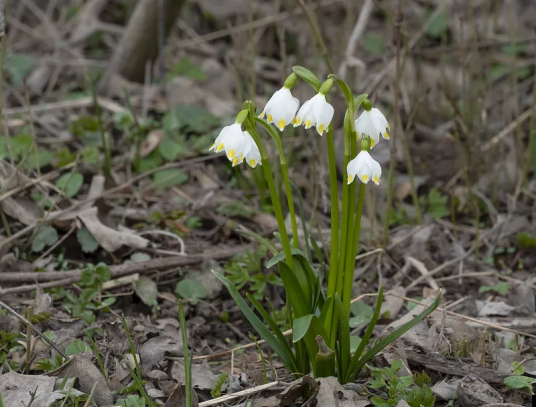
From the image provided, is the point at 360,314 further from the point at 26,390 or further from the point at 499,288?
the point at 26,390

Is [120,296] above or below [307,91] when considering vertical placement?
below

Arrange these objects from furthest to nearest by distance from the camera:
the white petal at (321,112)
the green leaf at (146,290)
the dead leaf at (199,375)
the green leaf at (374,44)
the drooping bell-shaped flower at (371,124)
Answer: the green leaf at (374,44) < the green leaf at (146,290) < the dead leaf at (199,375) < the drooping bell-shaped flower at (371,124) < the white petal at (321,112)

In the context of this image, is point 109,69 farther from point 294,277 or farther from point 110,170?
point 294,277

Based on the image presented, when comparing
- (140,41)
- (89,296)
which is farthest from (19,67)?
(89,296)

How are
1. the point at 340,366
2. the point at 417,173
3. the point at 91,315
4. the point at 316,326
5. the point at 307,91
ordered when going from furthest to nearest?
the point at 307,91, the point at 417,173, the point at 91,315, the point at 340,366, the point at 316,326

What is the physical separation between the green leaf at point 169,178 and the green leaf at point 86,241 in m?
0.58

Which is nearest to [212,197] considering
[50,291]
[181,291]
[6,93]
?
[181,291]

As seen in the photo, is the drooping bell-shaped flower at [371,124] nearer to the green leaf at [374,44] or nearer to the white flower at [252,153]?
the white flower at [252,153]

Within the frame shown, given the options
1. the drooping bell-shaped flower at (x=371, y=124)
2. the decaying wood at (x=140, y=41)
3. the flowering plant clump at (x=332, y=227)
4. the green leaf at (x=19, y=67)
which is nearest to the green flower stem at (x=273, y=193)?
the flowering plant clump at (x=332, y=227)

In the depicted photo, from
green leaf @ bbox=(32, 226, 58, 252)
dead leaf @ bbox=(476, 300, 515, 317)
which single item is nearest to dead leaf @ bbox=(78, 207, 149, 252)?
green leaf @ bbox=(32, 226, 58, 252)

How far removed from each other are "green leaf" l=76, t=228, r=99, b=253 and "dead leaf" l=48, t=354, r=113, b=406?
Answer: 670 millimetres

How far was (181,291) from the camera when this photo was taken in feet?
7.61

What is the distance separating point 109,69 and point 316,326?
266 cm

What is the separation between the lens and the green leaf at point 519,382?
1789 mm
